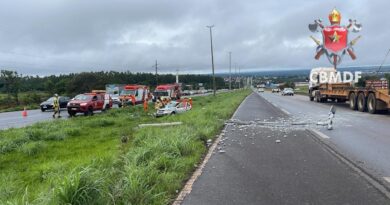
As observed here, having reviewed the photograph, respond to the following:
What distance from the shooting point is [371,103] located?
921 inches

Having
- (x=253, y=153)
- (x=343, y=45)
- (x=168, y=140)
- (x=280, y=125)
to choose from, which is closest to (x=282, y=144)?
(x=253, y=153)

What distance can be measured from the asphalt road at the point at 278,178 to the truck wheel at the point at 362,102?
13362 millimetres

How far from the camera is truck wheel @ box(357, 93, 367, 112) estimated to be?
Result: 80.0 feet

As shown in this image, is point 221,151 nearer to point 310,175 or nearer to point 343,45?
→ point 310,175

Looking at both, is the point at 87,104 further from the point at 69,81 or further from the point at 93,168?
the point at 69,81

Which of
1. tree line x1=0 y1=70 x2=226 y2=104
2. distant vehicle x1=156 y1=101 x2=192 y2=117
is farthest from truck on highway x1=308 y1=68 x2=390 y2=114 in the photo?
tree line x1=0 y1=70 x2=226 y2=104

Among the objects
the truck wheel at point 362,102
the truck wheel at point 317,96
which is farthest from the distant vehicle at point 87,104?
the truck wheel at point 362,102

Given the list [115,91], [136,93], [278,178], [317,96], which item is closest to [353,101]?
[317,96]

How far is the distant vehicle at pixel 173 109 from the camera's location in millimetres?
28334

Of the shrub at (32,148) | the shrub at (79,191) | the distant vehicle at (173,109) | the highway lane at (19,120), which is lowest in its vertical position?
the highway lane at (19,120)

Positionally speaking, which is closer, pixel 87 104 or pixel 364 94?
pixel 364 94

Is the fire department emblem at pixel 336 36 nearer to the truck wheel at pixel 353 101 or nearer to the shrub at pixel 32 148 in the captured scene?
the truck wheel at pixel 353 101

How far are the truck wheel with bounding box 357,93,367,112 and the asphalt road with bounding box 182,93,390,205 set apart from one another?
1336cm

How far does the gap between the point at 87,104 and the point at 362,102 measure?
18.5 meters
